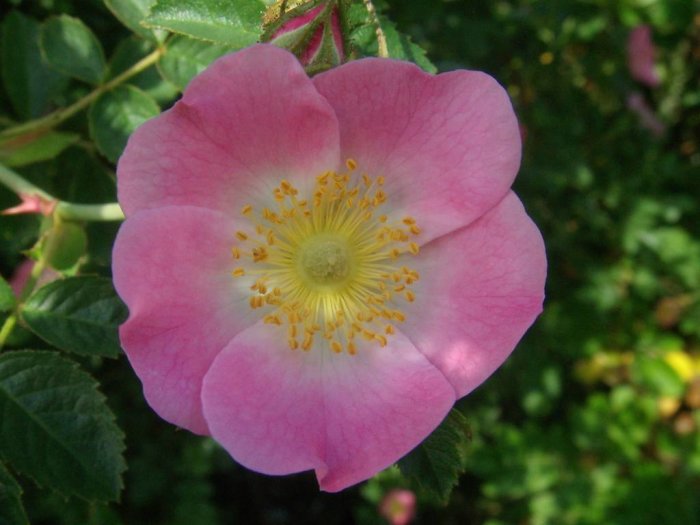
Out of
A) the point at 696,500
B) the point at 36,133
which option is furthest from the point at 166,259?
the point at 696,500

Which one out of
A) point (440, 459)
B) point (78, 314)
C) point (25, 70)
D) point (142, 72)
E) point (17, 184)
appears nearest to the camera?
point (440, 459)

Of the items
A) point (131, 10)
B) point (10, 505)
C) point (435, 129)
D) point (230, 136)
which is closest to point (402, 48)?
point (435, 129)

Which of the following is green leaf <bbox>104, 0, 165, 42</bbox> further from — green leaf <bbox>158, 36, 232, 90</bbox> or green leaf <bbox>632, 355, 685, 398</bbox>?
green leaf <bbox>632, 355, 685, 398</bbox>

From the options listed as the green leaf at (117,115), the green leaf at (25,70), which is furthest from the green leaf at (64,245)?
the green leaf at (25,70)

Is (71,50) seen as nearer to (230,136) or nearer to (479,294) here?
(230,136)

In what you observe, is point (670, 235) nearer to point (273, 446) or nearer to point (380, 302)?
point (380, 302)

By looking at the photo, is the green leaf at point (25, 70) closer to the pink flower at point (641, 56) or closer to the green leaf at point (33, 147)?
the green leaf at point (33, 147)

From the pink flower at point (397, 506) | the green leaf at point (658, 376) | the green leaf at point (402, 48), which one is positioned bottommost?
the pink flower at point (397, 506)
